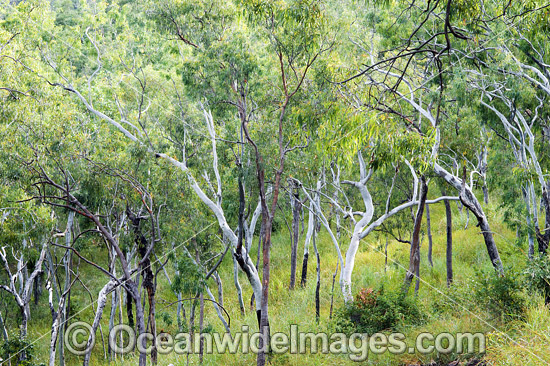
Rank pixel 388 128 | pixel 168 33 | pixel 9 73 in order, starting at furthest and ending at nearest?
1. pixel 168 33
2. pixel 9 73
3. pixel 388 128

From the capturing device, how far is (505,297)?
27.5 feet

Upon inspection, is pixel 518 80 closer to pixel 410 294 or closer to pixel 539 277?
pixel 539 277

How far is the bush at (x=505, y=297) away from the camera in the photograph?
8.17 m

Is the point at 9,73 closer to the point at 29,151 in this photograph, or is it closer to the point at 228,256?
the point at 29,151

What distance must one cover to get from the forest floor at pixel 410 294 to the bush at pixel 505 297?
4.9 inches

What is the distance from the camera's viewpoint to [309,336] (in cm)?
1151

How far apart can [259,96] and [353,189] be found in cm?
980

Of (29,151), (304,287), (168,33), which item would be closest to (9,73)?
(29,151)

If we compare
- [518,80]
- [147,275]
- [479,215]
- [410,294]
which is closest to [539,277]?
[479,215]

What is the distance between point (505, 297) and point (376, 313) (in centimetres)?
352

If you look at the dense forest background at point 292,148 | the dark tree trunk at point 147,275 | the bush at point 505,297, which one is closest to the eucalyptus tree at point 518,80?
the dense forest background at point 292,148

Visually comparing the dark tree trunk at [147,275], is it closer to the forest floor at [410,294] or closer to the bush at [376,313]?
the forest floor at [410,294]

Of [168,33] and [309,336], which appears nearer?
[309,336]

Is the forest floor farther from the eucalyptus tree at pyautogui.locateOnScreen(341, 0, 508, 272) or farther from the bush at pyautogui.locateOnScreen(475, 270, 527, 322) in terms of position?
the eucalyptus tree at pyautogui.locateOnScreen(341, 0, 508, 272)
